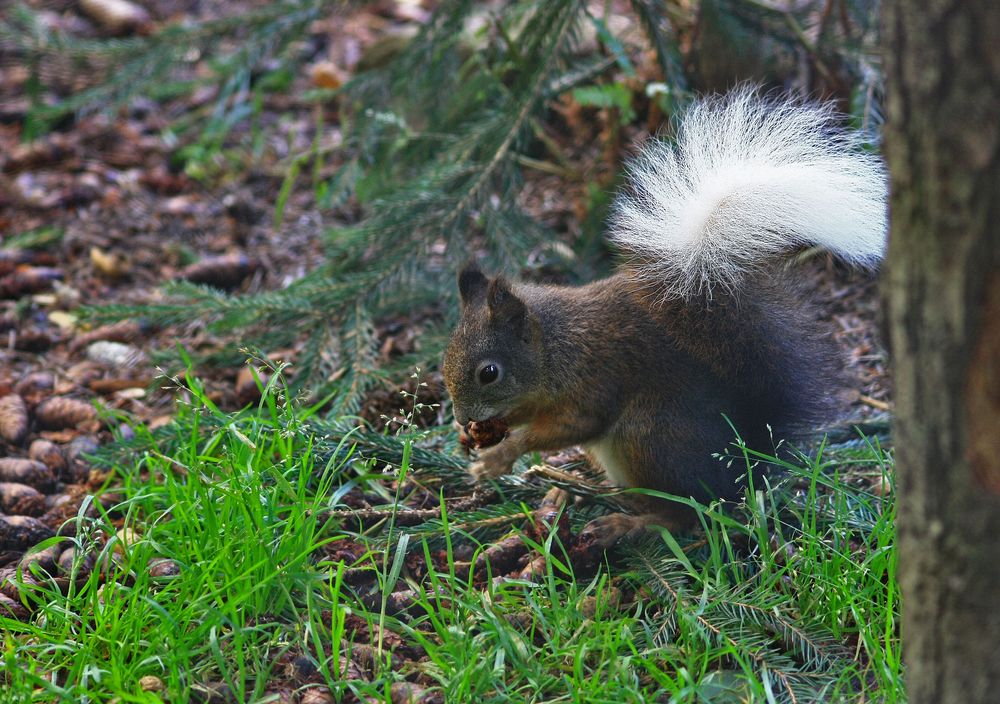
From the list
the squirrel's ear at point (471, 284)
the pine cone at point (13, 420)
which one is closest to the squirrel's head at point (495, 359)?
the squirrel's ear at point (471, 284)

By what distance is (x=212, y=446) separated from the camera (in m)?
2.22

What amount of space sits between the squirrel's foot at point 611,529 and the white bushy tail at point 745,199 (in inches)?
20.1

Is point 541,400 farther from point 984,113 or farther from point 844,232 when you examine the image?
point 984,113

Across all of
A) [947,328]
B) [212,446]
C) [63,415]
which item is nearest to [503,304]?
[212,446]

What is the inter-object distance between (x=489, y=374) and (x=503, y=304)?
0.53 feet

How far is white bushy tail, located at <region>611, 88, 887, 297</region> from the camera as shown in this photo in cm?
205

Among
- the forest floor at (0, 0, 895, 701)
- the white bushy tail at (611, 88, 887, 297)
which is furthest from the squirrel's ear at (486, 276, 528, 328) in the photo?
the forest floor at (0, 0, 895, 701)

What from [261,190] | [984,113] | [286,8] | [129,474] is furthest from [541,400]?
[261,190]

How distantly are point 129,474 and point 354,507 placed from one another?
0.53 meters

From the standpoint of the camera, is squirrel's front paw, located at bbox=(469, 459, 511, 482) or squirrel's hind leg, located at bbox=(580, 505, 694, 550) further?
squirrel's front paw, located at bbox=(469, 459, 511, 482)

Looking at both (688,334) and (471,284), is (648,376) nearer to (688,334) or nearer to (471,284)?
(688,334)

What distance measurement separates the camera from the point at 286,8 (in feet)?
10.8

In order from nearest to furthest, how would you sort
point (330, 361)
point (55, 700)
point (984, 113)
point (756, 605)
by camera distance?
point (984, 113)
point (55, 700)
point (756, 605)
point (330, 361)

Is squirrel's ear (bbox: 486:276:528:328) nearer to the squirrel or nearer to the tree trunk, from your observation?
the squirrel
